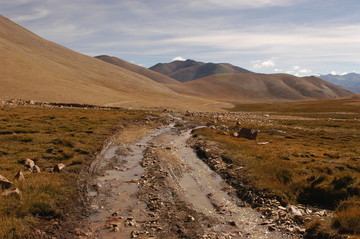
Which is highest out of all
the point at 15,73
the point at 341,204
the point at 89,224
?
the point at 15,73

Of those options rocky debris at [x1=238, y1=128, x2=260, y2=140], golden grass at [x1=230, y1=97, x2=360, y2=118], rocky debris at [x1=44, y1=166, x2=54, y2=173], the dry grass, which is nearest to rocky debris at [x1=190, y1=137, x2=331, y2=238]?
the dry grass

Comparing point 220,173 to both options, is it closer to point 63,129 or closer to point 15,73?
point 63,129

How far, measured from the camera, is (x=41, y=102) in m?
75.7

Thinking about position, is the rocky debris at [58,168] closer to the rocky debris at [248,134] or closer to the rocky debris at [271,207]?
the rocky debris at [271,207]

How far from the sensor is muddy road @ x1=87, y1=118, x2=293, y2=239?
41.9 feet

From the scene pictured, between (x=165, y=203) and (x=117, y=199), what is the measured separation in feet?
9.13

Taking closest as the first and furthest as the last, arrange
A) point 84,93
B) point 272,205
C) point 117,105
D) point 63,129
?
1. point 272,205
2. point 63,129
3. point 117,105
4. point 84,93

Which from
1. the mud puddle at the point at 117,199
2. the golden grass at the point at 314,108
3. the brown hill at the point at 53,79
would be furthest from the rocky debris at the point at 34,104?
the golden grass at the point at 314,108

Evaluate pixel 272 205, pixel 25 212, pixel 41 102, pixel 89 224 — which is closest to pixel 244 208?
pixel 272 205

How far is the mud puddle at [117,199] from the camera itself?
12.7m

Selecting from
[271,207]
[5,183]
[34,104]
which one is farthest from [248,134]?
[34,104]

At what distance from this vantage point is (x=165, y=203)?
51.5 feet

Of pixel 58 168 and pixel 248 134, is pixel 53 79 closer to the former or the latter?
pixel 248 134

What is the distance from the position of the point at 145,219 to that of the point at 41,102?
236ft
